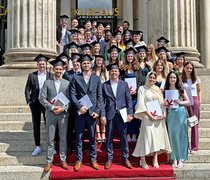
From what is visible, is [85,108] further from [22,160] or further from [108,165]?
[22,160]

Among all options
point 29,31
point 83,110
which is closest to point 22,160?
point 83,110

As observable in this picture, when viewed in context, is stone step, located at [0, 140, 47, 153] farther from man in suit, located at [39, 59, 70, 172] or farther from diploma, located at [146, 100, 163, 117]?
diploma, located at [146, 100, 163, 117]

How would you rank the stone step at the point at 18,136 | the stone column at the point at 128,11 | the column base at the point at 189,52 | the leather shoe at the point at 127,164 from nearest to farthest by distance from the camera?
the leather shoe at the point at 127,164 < the stone step at the point at 18,136 < the column base at the point at 189,52 < the stone column at the point at 128,11

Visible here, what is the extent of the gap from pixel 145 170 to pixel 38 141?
2.40 meters

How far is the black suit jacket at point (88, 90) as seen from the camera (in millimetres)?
7605

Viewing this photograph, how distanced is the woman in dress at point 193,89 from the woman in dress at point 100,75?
5.89 feet

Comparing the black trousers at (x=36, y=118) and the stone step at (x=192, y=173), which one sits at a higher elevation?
the black trousers at (x=36, y=118)

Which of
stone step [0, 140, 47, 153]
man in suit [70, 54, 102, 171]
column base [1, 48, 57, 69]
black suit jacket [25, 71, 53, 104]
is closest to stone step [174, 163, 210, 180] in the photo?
man in suit [70, 54, 102, 171]

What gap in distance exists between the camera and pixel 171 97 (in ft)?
25.3

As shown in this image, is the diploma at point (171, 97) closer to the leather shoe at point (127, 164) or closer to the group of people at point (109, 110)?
the group of people at point (109, 110)

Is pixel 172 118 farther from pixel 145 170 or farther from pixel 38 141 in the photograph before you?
pixel 38 141

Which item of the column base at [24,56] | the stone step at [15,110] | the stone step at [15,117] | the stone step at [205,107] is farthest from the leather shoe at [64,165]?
the stone step at [205,107]

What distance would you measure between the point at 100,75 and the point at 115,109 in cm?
112

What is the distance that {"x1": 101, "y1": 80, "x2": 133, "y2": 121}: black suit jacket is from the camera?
768cm
